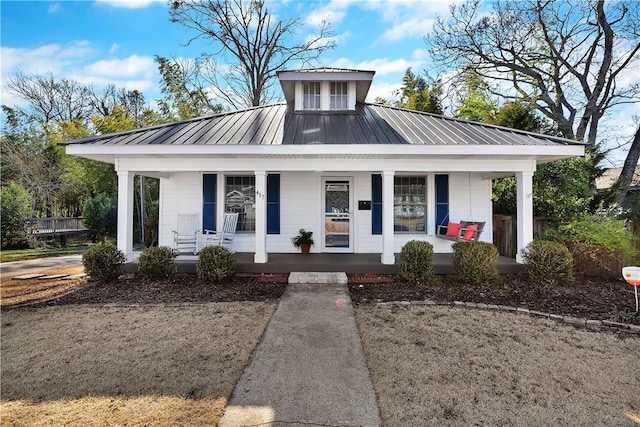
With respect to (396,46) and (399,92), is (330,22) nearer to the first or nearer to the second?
(399,92)

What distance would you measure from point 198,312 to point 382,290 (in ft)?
10.1

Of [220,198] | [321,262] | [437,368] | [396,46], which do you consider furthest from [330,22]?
[437,368]

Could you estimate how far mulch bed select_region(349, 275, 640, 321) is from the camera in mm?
5102

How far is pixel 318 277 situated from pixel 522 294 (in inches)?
143

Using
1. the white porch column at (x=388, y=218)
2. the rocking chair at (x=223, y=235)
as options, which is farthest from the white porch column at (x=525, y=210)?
the rocking chair at (x=223, y=235)

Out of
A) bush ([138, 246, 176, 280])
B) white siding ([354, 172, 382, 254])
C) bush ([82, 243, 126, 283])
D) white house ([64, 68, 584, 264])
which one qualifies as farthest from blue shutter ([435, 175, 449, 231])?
bush ([82, 243, 126, 283])

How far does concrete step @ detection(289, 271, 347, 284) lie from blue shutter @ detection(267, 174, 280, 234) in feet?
6.70

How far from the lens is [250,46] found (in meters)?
19.2

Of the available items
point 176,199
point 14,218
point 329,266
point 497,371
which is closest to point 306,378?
point 497,371

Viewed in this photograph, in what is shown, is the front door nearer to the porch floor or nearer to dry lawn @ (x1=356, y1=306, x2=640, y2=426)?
the porch floor

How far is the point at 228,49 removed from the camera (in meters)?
19.1

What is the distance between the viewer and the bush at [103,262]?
20.8 feet

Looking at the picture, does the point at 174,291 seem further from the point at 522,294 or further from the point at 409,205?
the point at 522,294

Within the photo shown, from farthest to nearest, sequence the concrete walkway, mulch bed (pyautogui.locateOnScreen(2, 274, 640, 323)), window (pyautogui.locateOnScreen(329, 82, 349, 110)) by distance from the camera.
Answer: window (pyautogui.locateOnScreen(329, 82, 349, 110)), mulch bed (pyautogui.locateOnScreen(2, 274, 640, 323)), the concrete walkway
